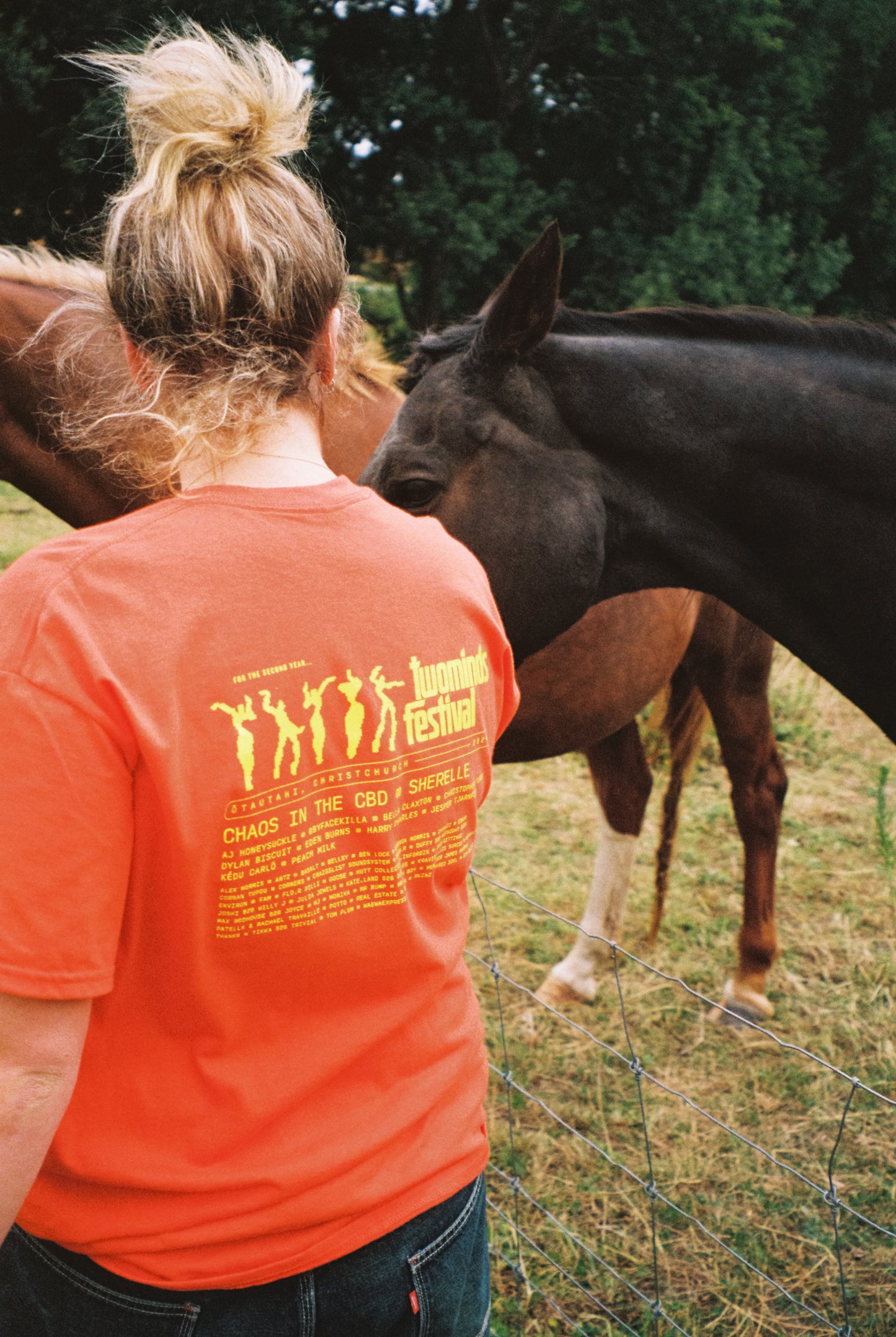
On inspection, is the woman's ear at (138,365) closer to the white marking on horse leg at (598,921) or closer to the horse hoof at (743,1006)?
the white marking on horse leg at (598,921)

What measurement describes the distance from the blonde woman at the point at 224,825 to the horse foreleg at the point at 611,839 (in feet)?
8.58

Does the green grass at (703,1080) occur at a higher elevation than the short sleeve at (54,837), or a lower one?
lower

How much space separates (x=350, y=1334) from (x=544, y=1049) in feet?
7.91

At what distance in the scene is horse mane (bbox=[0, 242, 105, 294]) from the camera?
2.77m

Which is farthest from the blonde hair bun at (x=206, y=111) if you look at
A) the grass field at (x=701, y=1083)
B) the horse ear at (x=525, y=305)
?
the grass field at (x=701, y=1083)

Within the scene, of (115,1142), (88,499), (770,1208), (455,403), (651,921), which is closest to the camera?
(115,1142)

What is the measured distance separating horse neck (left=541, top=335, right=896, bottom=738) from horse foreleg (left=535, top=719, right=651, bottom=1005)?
1665 mm

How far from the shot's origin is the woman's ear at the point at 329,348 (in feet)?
3.10

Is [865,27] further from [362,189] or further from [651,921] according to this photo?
[651,921]

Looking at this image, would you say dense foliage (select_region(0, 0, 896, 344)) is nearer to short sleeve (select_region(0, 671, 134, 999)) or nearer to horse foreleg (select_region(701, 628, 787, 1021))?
horse foreleg (select_region(701, 628, 787, 1021))

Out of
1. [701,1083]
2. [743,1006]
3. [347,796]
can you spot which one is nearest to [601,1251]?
[701,1083]

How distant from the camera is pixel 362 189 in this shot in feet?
45.1

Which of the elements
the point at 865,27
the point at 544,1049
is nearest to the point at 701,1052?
the point at 544,1049

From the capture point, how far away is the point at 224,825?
79 cm
